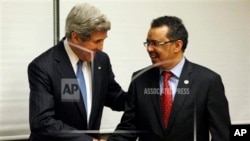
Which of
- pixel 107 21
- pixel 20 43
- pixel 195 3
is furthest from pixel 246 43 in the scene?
pixel 20 43

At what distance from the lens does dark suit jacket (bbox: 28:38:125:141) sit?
141 cm

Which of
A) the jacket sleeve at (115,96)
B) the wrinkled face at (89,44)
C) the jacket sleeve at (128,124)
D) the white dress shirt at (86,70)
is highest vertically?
the wrinkled face at (89,44)

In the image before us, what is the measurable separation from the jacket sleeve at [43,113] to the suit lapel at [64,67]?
53 mm

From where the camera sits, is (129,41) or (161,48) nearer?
(161,48)

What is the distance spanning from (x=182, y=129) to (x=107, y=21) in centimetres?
47

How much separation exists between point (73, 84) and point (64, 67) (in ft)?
0.23

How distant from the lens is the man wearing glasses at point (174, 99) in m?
1.45

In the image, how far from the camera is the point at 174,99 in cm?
146

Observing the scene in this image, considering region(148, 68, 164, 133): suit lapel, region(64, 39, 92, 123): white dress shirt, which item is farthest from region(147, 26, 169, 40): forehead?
region(64, 39, 92, 123): white dress shirt

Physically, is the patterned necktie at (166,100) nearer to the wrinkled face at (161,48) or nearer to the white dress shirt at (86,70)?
the wrinkled face at (161,48)

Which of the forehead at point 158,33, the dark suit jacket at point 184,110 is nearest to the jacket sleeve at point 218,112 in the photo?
the dark suit jacket at point 184,110

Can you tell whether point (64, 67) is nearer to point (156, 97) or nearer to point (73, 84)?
point (73, 84)

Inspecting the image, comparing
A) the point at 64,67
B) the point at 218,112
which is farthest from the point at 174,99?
the point at 64,67

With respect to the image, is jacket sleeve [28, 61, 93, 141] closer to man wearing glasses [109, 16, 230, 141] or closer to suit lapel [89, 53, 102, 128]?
suit lapel [89, 53, 102, 128]
